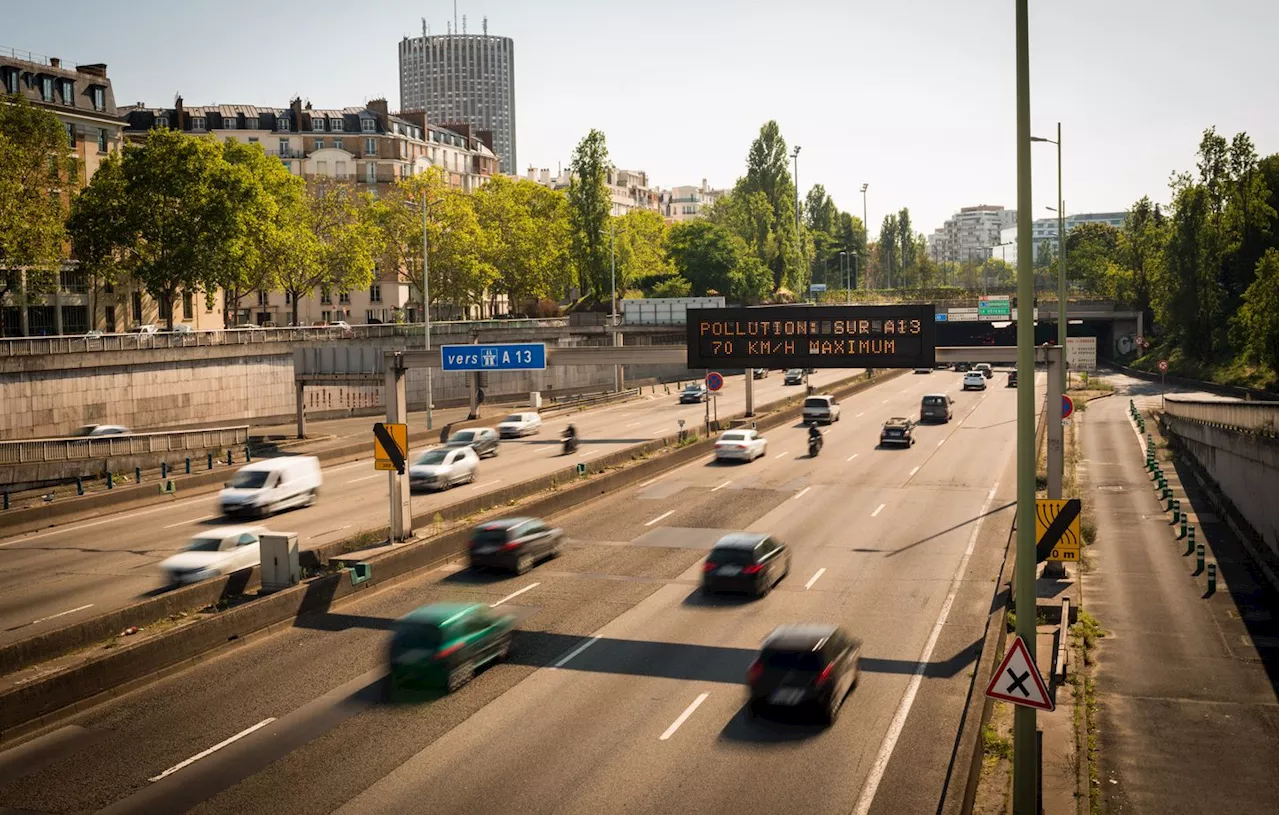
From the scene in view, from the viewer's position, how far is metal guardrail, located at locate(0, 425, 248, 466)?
145 feet

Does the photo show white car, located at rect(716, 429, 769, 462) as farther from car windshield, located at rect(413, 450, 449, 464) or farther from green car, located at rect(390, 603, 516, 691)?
green car, located at rect(390, 603, 516, 691)

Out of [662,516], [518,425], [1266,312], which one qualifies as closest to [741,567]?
[662,516]

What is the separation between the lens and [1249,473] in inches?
1394

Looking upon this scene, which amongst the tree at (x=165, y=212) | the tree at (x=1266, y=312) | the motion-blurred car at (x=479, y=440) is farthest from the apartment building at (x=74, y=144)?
the tree at (x=1266, y=312)

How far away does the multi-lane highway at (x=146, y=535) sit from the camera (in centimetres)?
2570

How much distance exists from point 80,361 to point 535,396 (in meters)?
26.3

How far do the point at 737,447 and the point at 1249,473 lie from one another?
71.0ft

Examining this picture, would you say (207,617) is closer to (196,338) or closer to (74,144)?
(196,338)

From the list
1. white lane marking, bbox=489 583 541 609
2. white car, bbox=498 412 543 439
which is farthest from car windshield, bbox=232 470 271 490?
white car, bbox=498 412 543 439

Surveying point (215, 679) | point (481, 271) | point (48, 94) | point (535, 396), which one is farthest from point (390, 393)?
point (481, 271)

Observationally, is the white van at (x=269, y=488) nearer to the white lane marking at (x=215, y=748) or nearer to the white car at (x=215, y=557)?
the white car at (x=215, y=557)

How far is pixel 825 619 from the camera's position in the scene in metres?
24.2

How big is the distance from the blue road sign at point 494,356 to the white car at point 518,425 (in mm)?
28212

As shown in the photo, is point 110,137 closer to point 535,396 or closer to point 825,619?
point 535,396
